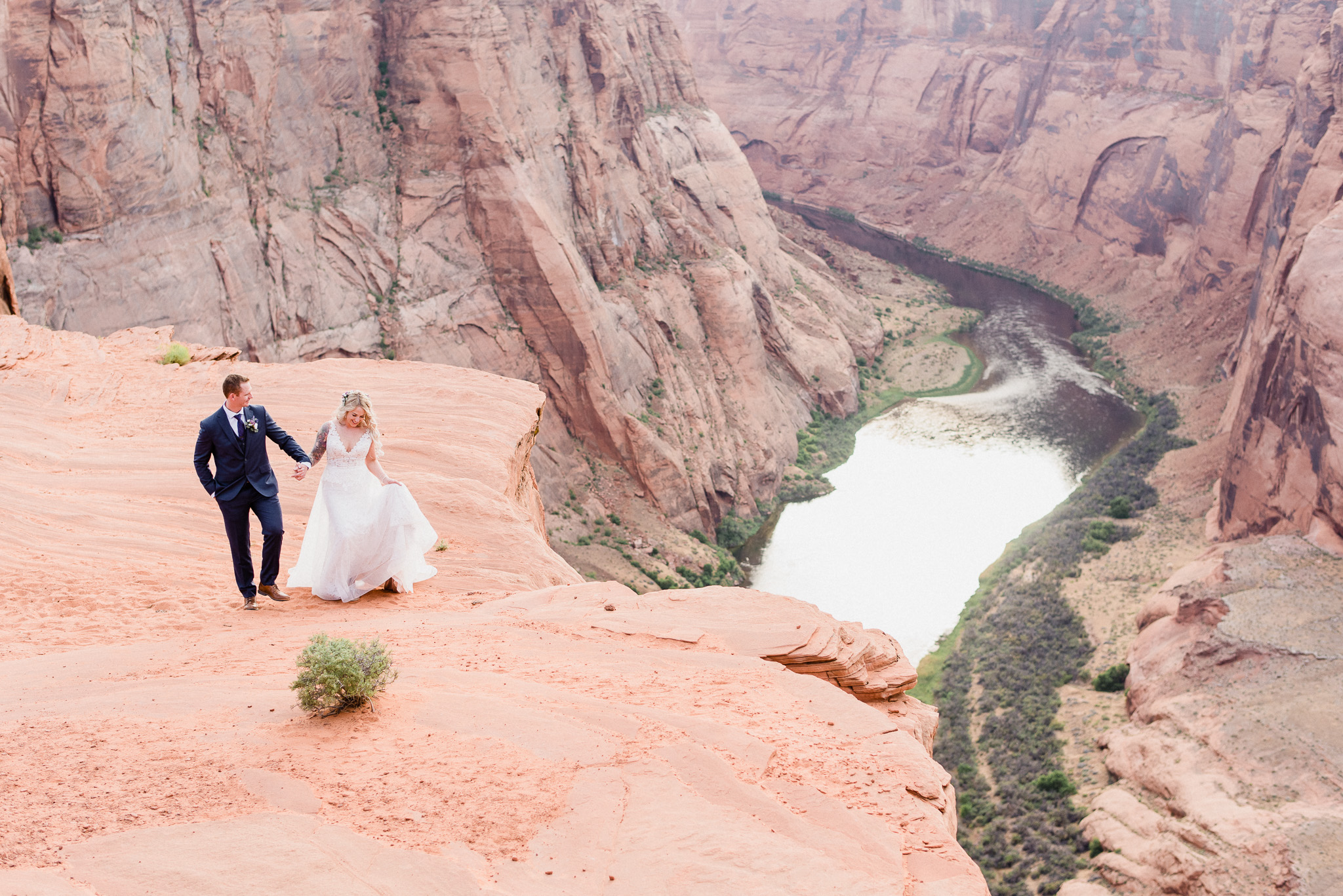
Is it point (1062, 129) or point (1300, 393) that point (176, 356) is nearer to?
point (1300, 393)

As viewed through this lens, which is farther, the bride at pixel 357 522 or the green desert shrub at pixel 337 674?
the bride at pixel 357 522

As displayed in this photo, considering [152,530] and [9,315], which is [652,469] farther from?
[152,530]

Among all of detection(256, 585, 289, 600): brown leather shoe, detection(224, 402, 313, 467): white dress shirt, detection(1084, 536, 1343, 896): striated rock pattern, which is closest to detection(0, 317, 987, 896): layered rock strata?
detection(256, 585, 289, 600): brown leather shoe

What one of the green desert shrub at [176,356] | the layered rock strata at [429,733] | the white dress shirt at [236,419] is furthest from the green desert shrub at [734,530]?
the white dress shirt at [236,419]

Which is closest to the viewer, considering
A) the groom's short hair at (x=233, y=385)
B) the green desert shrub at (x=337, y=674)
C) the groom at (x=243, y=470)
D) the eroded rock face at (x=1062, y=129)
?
the green desert shrub at (x=337, y=674)

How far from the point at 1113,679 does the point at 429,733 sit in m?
24.4

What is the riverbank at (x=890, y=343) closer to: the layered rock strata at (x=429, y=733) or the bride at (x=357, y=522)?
the layered rock strata at (x=429, y=733)

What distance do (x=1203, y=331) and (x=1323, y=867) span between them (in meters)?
44.7

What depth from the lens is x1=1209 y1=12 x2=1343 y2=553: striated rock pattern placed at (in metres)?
28.2

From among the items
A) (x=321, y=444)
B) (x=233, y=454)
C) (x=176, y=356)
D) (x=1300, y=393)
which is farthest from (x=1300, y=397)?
(x=233, y=454)

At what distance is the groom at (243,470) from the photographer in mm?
10164

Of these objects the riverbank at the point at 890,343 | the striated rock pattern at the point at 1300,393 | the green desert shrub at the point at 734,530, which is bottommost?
the green desert shrub at the point at 734,530

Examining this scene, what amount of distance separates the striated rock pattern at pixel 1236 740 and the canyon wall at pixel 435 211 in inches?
698

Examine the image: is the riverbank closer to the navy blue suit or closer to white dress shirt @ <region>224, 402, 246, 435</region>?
the navy blue suit
